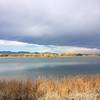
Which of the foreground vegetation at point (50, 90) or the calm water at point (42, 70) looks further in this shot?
the calm water at point (42, 70)

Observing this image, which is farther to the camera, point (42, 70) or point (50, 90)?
point (42, 70)

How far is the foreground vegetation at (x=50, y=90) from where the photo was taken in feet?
32.3

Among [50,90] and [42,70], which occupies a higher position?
[50,90]

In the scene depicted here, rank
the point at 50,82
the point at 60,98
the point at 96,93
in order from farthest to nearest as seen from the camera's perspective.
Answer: the point at 50,82 < the point at 96,93 < the point at 60,98

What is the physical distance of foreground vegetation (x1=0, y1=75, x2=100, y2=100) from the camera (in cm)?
985

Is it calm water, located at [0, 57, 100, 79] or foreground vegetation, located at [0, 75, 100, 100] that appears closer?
foreground vegetation, located at [0, 75, 100, 100]

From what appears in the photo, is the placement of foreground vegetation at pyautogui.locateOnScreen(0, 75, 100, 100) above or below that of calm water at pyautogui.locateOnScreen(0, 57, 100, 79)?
above

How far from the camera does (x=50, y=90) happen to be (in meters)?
10.5

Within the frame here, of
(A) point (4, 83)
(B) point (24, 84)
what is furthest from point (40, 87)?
(A) point (4, 83)

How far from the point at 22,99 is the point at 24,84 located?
0.95m

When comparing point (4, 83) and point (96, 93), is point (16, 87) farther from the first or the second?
→ point (96, 93)

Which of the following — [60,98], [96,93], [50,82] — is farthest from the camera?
[50,82]

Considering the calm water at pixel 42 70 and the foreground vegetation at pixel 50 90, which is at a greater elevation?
the foreground vegetation at pixel 50 90

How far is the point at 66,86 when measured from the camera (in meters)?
11.1
